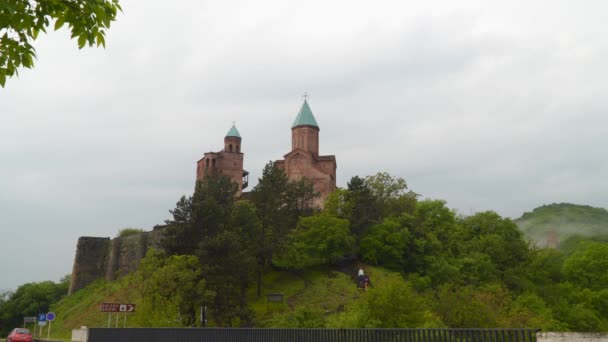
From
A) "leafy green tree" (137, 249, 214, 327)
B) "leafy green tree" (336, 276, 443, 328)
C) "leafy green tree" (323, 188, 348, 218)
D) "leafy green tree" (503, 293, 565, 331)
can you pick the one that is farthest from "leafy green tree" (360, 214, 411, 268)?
"leafy green tree" (336, 276, 443, 328)

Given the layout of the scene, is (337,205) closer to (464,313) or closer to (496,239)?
(496,239)

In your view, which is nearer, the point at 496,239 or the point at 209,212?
the point at 209,212

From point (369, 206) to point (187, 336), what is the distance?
130 feet

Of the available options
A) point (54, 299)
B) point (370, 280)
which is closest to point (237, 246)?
point (370, 280)

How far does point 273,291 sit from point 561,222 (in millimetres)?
113088

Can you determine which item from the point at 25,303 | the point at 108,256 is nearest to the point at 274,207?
the point at 108,256

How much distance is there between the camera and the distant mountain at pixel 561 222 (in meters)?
128

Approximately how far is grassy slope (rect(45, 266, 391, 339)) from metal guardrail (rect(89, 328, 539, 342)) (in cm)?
1892

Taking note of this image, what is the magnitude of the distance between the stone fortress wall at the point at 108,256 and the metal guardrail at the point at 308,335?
4379cm

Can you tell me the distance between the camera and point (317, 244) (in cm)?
5322

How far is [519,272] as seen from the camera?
6259cm

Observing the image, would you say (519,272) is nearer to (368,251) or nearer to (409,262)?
(409,262)

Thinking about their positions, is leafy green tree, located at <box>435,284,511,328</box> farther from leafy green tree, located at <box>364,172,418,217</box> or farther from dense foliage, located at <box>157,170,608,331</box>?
leafy green tree, located at <box>364,172,418,217</box>

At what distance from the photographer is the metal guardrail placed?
1378 cm
